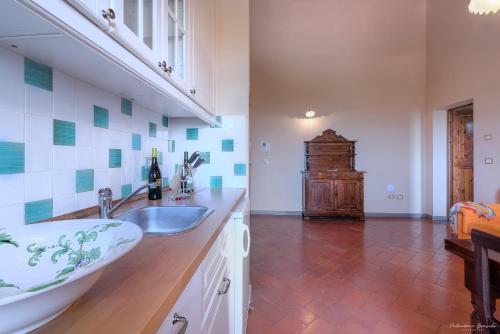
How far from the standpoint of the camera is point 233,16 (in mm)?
1790

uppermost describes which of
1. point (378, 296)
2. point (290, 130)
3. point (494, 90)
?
point (494, 90)

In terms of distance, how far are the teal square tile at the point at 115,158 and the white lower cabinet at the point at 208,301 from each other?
0.64m

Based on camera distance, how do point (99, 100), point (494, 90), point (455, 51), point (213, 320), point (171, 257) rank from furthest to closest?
point (455, 51)
point (494, 90)
point (99, 100)
point (213, 320)
point (171, 257)

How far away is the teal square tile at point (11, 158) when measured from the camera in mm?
653

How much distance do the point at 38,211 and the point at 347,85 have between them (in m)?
4.63

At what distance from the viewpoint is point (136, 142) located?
1.36 meters

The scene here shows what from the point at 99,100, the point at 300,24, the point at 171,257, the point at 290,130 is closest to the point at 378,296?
the point at 171,257

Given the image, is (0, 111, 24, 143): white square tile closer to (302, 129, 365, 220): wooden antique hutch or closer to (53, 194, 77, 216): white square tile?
(53, 194, 77, 216): white square tile

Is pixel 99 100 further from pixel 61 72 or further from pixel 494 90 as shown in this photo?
pixel 494 90

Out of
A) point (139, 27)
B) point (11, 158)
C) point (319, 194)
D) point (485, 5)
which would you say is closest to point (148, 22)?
point (139, 27)

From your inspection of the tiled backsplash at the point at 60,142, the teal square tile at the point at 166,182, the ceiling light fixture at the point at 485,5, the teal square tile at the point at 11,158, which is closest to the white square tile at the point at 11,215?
the tiled backsplash at the point at 60,142

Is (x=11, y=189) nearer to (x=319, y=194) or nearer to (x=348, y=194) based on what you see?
(x=319, y=194)

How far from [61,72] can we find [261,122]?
3.78 metres

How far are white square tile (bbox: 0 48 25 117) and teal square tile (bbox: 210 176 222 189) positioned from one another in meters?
1.18
